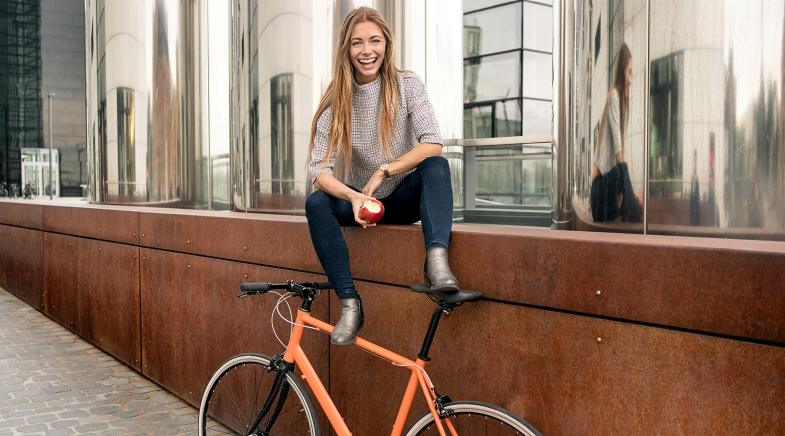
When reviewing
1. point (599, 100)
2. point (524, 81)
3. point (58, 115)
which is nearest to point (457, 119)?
A: point (599, 100)

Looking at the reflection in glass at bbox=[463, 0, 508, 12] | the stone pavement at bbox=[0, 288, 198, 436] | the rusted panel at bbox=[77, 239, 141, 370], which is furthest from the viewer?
the reflection in glass at bbox=[463, 0, 508, 12]

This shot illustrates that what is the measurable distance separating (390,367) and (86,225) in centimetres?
507

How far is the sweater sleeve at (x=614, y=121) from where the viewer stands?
3764 millimetres

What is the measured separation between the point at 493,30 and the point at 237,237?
784 inches

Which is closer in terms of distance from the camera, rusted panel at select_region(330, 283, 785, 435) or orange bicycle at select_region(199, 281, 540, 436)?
rusted panel at select_region(330, 283, 785, 435)

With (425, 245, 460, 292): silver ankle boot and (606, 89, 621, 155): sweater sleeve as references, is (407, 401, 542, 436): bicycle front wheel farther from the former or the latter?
(606, 89, 621, 155): sweater sleeve

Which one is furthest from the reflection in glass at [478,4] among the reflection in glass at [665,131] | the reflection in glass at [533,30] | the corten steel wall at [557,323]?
the reflection in glass at [665,131]

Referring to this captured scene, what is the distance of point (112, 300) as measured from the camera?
7.25 meters

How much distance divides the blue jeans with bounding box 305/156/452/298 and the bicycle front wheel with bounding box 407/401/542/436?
726 millimetres

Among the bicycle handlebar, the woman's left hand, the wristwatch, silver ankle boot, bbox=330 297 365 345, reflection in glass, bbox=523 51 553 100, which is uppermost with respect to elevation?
reflection in glass, bbox=523 51 553 100

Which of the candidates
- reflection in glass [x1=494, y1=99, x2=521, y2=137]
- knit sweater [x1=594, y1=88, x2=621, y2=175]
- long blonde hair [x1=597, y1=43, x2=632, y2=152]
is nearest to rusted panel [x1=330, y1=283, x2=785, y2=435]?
knit sweater [x1=594, y1=88, x2=621, y2=175]

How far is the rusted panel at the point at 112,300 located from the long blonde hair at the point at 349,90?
11.7ft

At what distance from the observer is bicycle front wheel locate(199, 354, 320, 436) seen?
358 cm

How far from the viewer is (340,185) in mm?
3615
